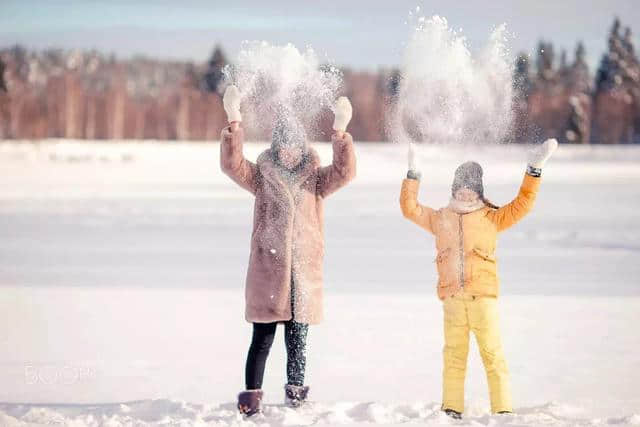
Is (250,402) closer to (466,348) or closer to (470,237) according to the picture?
(466,348)

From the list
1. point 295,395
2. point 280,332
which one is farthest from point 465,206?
point 280,332

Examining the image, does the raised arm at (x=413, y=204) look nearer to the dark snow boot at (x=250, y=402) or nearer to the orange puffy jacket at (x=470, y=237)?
the orange puffy jacket at (x=470, y=237)

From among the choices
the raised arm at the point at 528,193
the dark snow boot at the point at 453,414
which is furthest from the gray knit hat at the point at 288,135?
the dark snow boot at the point at 453,414

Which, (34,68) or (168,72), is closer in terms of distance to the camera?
(34,68)

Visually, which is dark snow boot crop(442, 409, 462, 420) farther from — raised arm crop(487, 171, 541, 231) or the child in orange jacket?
raised arm crop(487, 171, 541, 231)

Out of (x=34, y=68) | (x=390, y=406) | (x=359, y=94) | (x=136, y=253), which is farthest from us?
(x=34, y=68)

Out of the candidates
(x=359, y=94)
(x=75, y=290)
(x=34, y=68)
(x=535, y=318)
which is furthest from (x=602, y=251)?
(x=34, y=68)

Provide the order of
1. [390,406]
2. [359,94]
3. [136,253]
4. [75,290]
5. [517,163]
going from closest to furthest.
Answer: [390,406]
[75,290]
[136,253]
[517,163]
[359,94]

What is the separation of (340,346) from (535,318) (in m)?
2.00

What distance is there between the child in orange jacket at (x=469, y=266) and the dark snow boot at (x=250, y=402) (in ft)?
3.20

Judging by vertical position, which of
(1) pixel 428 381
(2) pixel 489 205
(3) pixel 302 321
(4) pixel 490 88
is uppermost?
(4) pixel 490 88

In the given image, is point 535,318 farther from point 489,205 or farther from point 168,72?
point 168,72

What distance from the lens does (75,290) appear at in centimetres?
912

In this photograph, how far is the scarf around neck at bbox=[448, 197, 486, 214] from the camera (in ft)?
15.6
